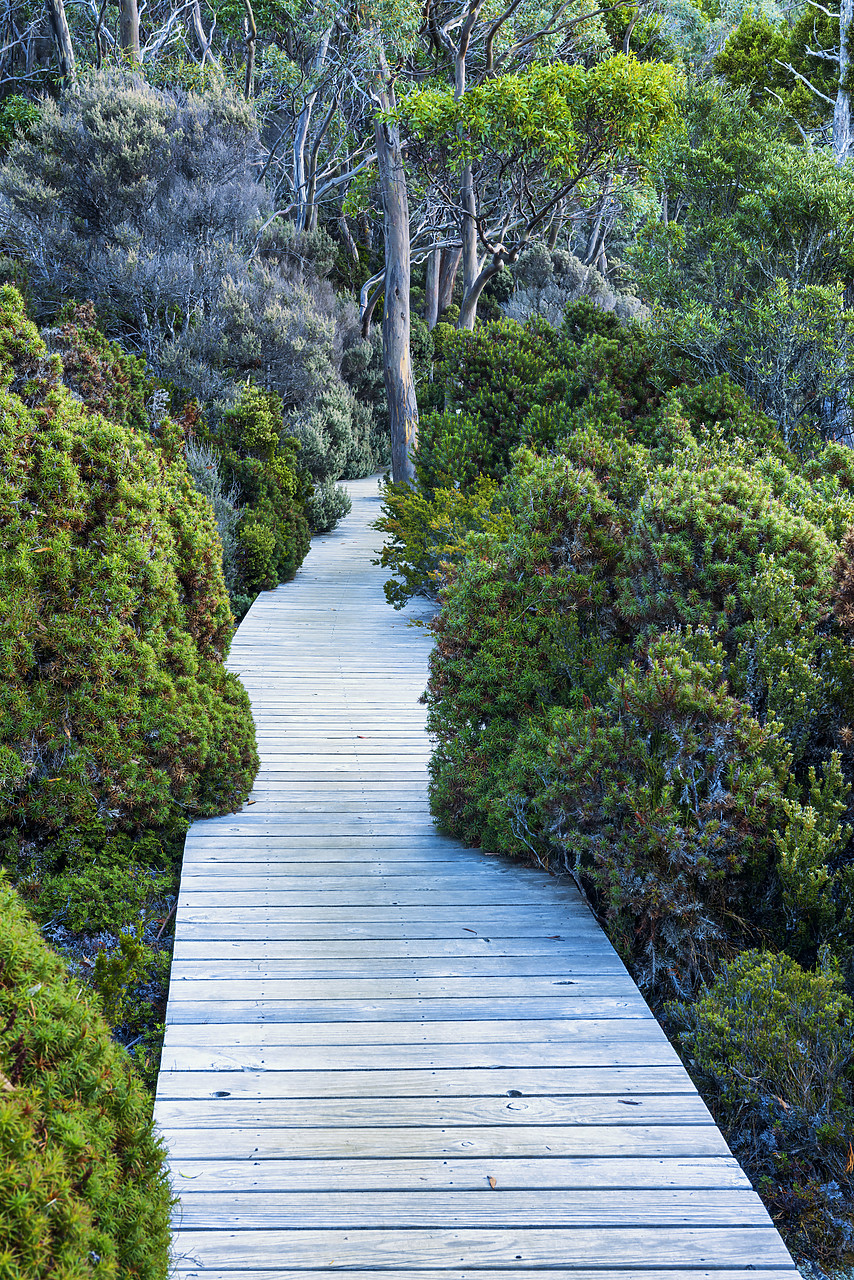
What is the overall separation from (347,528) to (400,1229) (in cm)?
1220

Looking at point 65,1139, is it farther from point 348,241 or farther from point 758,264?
point 348,241

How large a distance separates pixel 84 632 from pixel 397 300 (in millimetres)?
10781

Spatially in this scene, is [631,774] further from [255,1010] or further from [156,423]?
[156,423]

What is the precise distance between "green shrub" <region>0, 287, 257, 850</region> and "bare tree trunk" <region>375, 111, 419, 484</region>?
357 inches

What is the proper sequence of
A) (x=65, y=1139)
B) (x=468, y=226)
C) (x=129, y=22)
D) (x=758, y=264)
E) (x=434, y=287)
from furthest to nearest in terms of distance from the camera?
(x=434, y=287) → (x=129, y=22) → (x=468, y=226) → (x=758, y=264) → (x=65, y=1139)

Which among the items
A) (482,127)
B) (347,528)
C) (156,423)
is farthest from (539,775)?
(482,127)

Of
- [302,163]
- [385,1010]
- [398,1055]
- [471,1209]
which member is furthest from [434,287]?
[471,1209]

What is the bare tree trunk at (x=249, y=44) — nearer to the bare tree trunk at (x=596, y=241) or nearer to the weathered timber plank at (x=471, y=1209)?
the bare tree trunk at (x=596, y=241)

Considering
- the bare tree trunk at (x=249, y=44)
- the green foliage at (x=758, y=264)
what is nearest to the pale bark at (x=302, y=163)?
the bare tree trunk at (x=249, y=44)

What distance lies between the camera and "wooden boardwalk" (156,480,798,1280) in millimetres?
2186

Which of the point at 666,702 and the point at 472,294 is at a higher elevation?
the point at 472,294

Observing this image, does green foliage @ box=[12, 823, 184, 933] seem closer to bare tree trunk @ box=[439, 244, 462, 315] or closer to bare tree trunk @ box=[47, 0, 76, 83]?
bare tree trunk @ box=[47, 0, 76, 83]

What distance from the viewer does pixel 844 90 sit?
14.8 meters

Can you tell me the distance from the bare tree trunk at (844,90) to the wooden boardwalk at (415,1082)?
14.2m
